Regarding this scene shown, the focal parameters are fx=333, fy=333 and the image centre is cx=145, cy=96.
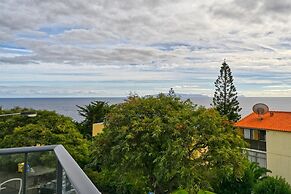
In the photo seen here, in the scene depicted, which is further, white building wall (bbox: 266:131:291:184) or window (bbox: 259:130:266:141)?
window (bbox: 259:130:266:141)

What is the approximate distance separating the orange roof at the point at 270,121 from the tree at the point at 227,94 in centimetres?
265

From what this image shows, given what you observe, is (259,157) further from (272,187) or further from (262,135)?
(272,187)

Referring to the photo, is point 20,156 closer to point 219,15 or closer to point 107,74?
point 219,15

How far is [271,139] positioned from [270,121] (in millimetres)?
1382

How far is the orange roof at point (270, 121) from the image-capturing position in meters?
17.0

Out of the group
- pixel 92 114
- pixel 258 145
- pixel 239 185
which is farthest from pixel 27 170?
pixel 92 114

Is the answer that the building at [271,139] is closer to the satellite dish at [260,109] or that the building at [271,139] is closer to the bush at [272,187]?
the satellite dish at [260,109]

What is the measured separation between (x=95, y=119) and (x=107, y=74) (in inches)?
161

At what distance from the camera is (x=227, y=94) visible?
904 inches

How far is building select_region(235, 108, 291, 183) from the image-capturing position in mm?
16594

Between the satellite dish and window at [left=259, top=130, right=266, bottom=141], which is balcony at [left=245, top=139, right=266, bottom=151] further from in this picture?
the satellite dish

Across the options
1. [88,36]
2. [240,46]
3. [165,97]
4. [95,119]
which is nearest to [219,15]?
[165,97]

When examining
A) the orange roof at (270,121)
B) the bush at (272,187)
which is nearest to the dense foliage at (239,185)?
the bush at (272,187)

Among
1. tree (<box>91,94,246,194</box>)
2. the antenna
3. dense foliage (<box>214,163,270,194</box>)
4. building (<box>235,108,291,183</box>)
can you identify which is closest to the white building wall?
building (<box>235,108,291,183</box>)
